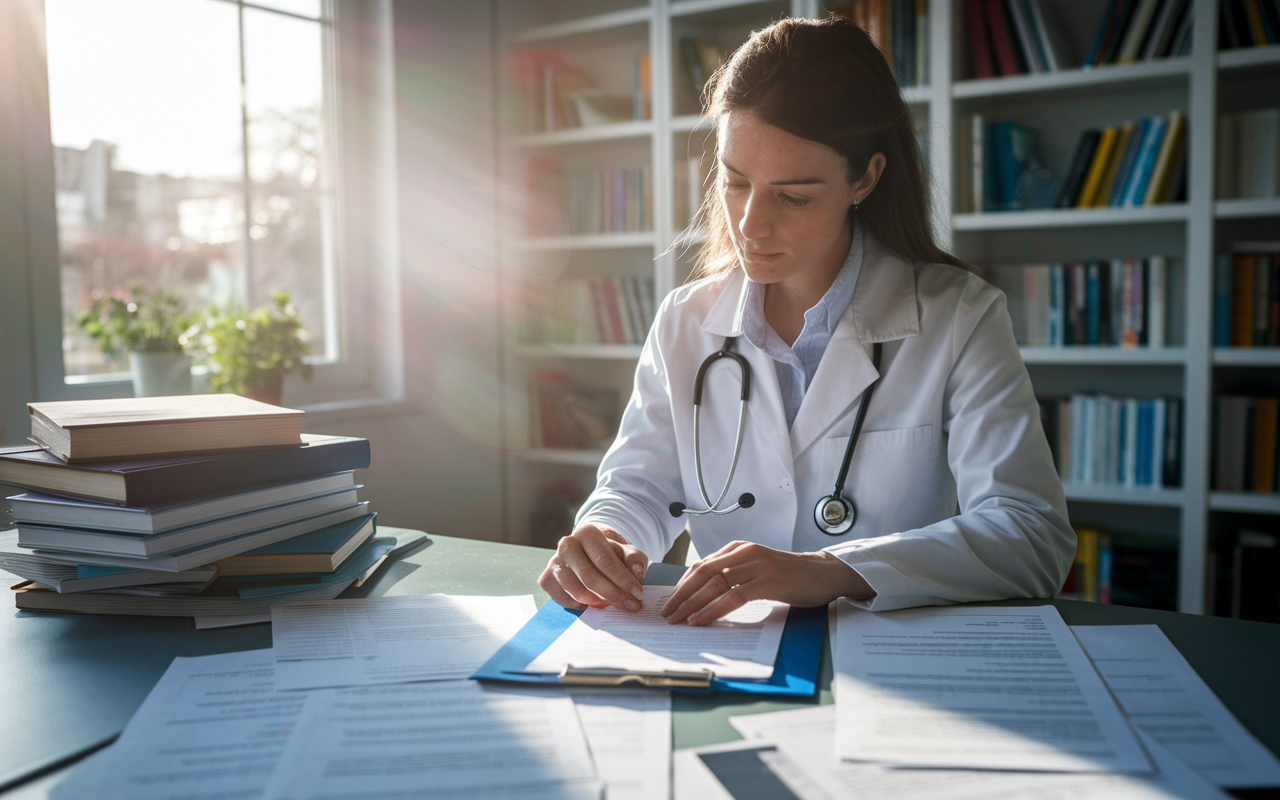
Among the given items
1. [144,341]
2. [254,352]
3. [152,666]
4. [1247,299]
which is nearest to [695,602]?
[152,666]

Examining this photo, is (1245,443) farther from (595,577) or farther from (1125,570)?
(595,577)

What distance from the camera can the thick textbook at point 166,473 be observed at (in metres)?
0.91

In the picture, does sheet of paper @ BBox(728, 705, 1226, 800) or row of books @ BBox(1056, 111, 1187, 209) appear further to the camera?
row of books @ BBox(1056, 111, 1187, 209)

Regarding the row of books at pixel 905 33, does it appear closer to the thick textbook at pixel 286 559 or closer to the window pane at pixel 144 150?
the window pane at pixel 144 150

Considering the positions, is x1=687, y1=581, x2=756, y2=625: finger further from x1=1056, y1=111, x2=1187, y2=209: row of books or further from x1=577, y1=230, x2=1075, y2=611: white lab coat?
x1=1056, y1=111, x2=1187, y2=209: row of books

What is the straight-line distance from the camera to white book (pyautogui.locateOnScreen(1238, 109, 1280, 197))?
2.23 m

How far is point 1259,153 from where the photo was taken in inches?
88.6

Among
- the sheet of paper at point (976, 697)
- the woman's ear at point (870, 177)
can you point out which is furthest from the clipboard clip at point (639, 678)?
the woman's ear at point (870, 177)

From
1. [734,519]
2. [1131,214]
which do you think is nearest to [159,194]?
[734,519]

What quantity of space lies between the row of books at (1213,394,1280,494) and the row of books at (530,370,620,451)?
5.94 feet

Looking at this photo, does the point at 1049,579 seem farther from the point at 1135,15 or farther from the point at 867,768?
the point at 1135,15

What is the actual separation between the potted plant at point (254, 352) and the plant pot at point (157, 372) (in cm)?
7

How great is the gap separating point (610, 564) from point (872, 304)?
0.66 meters

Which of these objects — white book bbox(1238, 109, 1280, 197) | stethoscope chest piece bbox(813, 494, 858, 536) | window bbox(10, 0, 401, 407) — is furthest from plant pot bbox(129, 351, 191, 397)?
white book bbox(1238, 109, 1280, 197)
